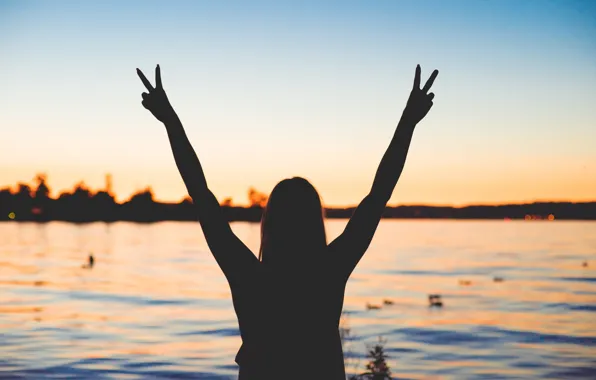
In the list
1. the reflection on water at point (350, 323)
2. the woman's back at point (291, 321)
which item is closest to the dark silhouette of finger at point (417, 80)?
the woman's back at point (291, 321)

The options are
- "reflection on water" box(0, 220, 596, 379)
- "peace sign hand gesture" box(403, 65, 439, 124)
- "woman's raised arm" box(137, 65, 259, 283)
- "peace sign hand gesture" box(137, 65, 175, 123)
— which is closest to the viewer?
"woman's raised arm" box(137, 65, 259, 283)

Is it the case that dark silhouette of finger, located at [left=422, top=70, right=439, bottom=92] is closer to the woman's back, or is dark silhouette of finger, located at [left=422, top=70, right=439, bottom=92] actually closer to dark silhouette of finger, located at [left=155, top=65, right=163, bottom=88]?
the woman's back

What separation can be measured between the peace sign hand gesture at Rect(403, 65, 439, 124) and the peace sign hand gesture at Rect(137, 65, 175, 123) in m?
1.12

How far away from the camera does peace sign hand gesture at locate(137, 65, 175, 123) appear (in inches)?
107

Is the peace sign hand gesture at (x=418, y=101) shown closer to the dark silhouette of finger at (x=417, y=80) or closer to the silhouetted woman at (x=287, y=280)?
the dark silhouette of finger at (x=417, y=80)

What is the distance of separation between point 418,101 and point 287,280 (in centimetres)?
114

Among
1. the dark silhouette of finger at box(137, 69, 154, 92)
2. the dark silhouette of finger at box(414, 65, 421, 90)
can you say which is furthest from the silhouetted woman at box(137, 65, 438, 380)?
the dark silhouette of finger at box(414, 65, 421, 90)

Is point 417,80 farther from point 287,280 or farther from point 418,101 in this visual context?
point 287,280

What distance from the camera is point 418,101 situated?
120 inches

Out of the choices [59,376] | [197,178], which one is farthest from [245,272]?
[59,376]

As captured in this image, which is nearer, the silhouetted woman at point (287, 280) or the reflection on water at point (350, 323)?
the silhouetted woman at point (287, 280)

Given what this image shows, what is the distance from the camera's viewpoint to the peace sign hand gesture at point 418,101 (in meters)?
3.00

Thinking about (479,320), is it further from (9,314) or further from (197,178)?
(197,178)

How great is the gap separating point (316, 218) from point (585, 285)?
35783 mm
